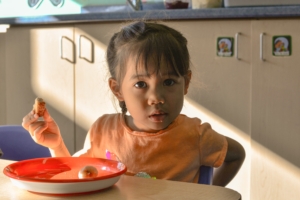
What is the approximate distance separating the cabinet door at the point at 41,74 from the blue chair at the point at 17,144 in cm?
134

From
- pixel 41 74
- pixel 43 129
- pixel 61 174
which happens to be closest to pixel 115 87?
pixel 43 129

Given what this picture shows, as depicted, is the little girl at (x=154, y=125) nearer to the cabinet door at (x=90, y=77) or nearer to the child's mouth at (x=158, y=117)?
the child's mouth at (x=158, y=117)

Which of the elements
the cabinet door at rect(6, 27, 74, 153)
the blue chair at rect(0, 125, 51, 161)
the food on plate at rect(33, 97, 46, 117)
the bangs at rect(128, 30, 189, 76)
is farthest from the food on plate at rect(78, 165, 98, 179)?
the cabinet door at rect(6, 27, 74, 153)

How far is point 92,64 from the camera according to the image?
2.84 meters

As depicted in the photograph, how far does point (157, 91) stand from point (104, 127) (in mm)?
239

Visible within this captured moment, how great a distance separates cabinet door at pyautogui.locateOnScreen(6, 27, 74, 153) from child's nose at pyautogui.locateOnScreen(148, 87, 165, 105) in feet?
6.00

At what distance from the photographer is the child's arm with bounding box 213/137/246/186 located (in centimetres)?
128

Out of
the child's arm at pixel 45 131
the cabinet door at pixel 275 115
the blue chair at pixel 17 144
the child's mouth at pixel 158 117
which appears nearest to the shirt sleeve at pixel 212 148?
the child's mouth at pixel 158 117

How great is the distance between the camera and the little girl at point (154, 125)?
1165 mm

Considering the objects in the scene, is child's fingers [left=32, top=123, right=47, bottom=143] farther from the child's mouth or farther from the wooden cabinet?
the wooden cabinet

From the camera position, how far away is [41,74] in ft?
10.1

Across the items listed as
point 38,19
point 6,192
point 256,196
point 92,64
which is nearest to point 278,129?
point 256,196

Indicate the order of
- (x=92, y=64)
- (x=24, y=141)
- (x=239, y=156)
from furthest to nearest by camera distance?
(x=92, y=64) < (x=24, y=141) < (x=239, y=156)

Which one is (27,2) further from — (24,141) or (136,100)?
(136,100)
